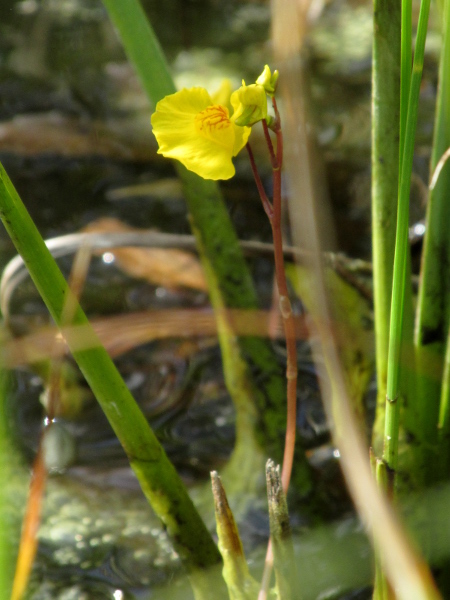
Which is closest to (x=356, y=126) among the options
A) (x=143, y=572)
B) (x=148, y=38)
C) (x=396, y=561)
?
(x=148, y=38)

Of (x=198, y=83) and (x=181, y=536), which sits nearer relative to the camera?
(x=181, y=536)

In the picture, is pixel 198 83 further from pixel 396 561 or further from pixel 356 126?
pixel 396 561

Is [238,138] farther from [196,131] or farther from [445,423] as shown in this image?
[445,423]

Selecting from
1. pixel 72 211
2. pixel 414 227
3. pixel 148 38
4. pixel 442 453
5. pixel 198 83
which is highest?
pixel 198 83

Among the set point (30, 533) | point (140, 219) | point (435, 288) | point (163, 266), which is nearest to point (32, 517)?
point (30, 533)

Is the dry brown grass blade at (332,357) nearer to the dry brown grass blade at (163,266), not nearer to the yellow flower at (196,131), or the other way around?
the yellow flower at (196,131)

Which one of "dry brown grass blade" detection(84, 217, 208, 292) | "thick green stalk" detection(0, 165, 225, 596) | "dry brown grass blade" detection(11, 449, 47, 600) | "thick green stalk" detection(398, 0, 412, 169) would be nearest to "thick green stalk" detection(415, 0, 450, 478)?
"thick green stalk" detection(398, 0, 412, 169)

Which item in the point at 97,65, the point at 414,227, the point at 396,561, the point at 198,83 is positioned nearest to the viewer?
the point at 396,561
